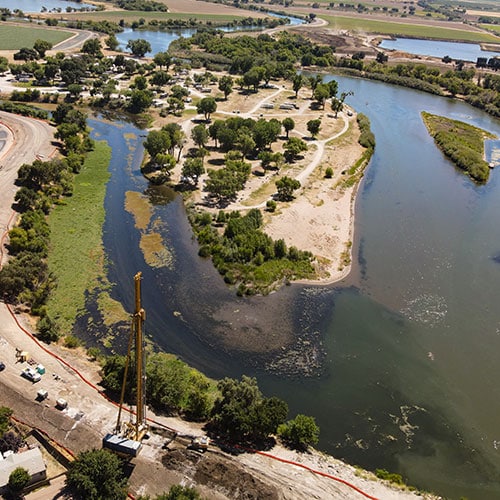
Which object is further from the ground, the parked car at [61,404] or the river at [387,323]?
the parked car at [61,404]

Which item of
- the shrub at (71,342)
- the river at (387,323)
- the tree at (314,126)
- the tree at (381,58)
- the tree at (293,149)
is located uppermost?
the tree at (381,58)

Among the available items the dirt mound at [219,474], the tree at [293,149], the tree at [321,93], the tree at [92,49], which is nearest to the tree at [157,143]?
the tree at [293,149]

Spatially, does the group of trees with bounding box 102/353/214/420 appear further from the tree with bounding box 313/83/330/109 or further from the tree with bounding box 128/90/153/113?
the tree with bounding box 313/83/330/109

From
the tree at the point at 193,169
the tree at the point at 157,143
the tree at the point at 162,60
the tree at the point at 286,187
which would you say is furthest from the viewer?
the tree at the point at 162,60

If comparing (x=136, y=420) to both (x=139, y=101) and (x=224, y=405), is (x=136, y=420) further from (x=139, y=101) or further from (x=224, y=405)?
(x=139, y=101)

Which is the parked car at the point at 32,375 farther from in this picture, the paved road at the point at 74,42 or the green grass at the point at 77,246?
the paved road at the point at 74,42

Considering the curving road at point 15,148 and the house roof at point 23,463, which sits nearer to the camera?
the house roof at point 23,463

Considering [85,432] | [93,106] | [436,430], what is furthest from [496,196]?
[93,106]

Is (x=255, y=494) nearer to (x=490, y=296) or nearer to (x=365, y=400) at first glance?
(x=365, y=400)
